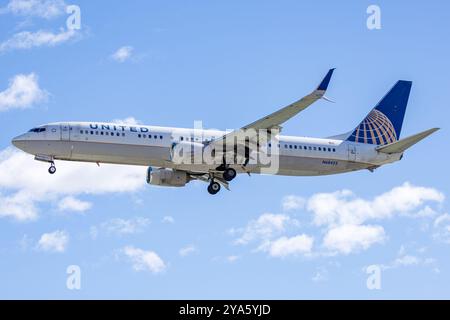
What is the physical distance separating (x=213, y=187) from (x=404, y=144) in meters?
13.7

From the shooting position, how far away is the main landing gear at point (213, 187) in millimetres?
59156

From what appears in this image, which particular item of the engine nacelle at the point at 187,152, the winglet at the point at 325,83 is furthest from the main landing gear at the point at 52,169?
the winglet at the point at 325,83

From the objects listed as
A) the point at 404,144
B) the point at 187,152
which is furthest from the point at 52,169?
the point at 404,144

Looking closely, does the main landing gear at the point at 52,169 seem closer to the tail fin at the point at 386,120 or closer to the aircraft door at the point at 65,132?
the aircraft door at the point at 65,132

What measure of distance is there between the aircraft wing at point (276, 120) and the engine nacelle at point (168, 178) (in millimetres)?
7393

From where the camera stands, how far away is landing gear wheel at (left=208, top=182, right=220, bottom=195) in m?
59.2

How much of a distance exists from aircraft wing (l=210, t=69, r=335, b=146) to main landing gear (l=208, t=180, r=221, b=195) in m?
5.43

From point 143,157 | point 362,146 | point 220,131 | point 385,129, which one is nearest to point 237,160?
point 220,131

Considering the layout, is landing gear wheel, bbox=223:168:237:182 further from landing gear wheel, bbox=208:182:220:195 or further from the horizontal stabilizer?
the horizontal stabilizer

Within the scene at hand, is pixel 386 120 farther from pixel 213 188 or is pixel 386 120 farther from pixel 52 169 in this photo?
pixel 52 169

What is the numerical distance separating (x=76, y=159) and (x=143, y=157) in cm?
439

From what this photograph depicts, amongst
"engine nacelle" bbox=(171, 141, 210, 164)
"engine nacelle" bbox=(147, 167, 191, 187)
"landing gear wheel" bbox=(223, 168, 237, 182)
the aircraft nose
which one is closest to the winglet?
"engine nacelle" bbox=(171, 141, 210, 164)

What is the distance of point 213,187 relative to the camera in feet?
194

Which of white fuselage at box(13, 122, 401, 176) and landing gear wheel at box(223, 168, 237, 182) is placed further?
landing gear wheel at box(223, 168, 237, 182)
